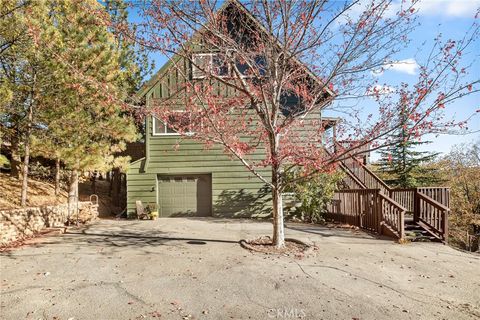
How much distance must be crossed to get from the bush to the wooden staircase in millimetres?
462

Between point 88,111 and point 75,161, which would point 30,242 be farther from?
Answer: point 88,111

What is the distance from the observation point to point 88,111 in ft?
38.2

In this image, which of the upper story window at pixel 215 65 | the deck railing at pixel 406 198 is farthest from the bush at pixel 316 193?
the upper story window at pixel 215 65

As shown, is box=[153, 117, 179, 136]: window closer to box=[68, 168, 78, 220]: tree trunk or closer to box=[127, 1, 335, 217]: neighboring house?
box=[127, 1, 335, 217]: neighboring house

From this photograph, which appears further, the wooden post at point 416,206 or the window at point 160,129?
the window at point 160,129

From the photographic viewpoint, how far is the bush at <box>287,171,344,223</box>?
12.4 m

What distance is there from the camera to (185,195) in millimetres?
14156

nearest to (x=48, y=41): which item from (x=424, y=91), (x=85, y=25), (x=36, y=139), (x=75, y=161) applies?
(x=85, y=25)

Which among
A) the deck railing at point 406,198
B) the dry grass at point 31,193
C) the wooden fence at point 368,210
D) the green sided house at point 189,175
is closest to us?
the wooden fence at point 368,210

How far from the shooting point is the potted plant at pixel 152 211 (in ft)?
42.7

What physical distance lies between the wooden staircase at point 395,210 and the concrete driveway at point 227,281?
919 mm
